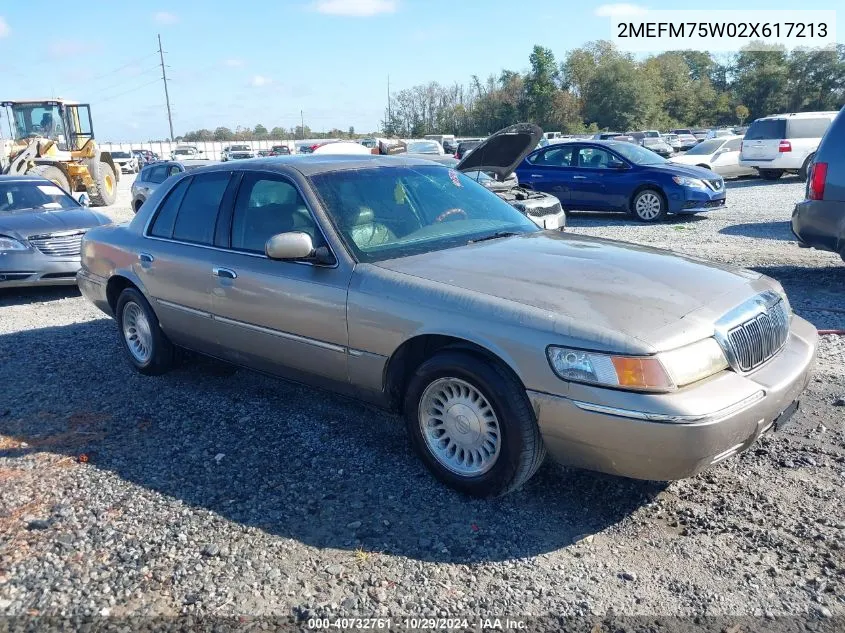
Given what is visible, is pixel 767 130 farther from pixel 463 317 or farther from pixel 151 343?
pixel 463 317

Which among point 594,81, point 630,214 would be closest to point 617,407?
point 630,214

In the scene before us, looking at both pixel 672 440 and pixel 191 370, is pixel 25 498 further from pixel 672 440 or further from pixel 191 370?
pixel 672 440

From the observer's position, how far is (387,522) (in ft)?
11.2

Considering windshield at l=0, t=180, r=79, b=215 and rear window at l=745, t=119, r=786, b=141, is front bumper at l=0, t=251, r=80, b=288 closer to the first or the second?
windshield at l=0, t=180, r=79, b=215

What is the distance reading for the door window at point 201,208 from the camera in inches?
191

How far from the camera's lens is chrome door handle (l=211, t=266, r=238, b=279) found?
449 cm

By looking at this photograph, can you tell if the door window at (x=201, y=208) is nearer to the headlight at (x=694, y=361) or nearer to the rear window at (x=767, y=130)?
the headlight at (x=694, y=361)

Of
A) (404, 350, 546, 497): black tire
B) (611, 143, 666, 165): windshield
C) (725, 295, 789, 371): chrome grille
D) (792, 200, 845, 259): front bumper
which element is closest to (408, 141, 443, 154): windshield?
(611, 143, 666, 165): windshield

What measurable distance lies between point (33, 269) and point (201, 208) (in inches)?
185

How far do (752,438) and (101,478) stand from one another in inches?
129

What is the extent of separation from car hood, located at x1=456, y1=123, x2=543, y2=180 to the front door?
18.5 feet

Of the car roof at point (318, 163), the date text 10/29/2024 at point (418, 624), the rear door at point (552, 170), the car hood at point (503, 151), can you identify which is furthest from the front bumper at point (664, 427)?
the rear door at point (552, 170)

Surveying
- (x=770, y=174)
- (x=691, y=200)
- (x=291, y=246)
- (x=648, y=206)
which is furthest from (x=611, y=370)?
(x=770, y=174)

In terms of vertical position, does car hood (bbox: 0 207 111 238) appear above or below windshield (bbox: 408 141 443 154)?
below
